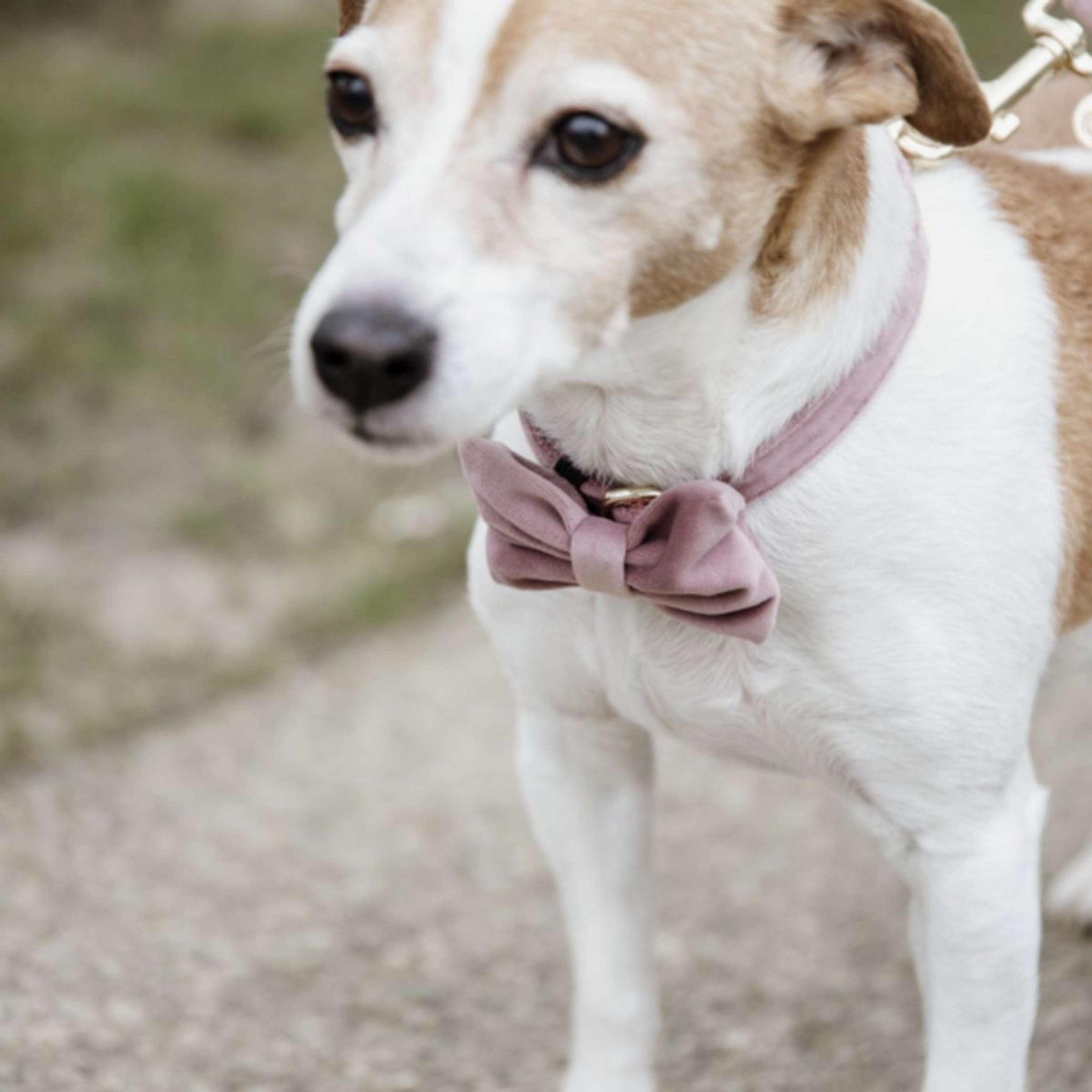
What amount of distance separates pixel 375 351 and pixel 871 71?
74 centimetres

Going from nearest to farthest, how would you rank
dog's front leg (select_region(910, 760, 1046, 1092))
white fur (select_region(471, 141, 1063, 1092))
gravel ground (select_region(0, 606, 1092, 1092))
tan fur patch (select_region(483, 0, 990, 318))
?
tan fur patch (select_region(483, 0, 990, 318))
white fur (select_region(471, 141, 1063, 1092))
dog's front leg (select_region(910, 760, 1046, 1092))
gravel ground (select_region(0, 606, 1092, 1092))

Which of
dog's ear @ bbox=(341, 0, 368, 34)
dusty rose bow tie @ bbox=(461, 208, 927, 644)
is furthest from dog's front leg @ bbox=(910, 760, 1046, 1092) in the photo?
dog's ear @ bbox=(341, 0, 368, 34)

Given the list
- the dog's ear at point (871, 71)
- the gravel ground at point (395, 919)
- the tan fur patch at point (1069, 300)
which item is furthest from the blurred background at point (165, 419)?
the tan fur patch at point (1069, 300)

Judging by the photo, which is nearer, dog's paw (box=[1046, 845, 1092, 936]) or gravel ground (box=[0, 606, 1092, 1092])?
gravel ground (box=[0, 606, 1092, 1092])

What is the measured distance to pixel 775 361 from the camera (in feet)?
6.59

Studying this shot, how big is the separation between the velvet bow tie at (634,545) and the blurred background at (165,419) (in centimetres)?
53

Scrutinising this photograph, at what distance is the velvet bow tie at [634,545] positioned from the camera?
1.97 m

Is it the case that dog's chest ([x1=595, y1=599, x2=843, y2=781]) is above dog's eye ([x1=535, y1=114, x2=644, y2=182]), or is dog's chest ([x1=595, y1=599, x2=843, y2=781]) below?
below

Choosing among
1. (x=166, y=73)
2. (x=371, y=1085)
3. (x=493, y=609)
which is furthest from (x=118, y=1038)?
(x=166, y=73)

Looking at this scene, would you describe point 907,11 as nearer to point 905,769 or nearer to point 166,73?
point 905,769

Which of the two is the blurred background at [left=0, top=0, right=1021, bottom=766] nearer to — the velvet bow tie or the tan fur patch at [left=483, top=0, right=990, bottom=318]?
the velvet bow tie

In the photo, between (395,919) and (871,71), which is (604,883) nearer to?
(395,919)

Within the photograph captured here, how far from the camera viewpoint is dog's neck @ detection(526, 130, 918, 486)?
197cm

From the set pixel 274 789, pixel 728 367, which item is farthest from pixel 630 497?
pixel 274 789
